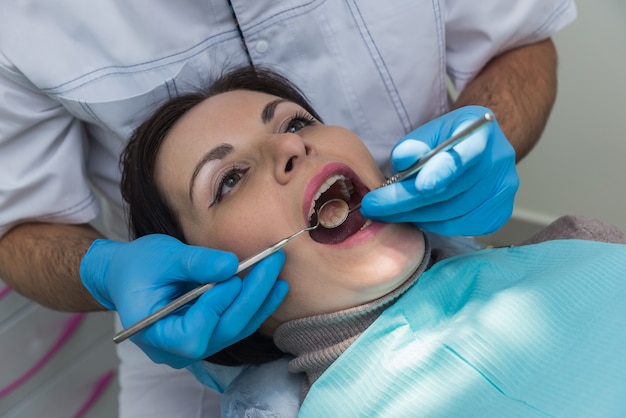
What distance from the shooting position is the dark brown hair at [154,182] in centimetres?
110

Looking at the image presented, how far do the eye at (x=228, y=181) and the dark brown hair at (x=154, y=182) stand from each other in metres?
0.12

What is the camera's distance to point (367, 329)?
942mm

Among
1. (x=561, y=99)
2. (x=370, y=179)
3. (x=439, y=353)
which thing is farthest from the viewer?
(x=561, y=99)

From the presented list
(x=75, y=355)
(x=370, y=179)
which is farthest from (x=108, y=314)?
(x=370, y=179)

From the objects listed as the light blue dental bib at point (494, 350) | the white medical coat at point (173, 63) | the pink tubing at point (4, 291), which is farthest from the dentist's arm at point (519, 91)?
the pink tubing at point (4, 291)

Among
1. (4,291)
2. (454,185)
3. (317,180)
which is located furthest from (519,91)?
(4,291)

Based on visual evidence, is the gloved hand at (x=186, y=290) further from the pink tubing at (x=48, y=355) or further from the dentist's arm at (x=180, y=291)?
the pink tubing at (x=48, y=355)

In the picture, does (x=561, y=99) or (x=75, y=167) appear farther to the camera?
(x=561, y=99)

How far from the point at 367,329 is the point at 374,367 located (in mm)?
61

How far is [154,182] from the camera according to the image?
1096 millimetres

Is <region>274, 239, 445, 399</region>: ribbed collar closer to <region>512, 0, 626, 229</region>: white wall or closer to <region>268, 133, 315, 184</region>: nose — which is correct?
<region>268, 133, 315, 184</region>: nose

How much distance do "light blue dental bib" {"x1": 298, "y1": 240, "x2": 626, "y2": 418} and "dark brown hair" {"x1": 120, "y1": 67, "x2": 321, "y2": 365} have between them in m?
0.25

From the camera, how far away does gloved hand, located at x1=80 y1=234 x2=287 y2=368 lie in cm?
87

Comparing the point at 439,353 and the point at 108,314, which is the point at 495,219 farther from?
the point at 108,314
